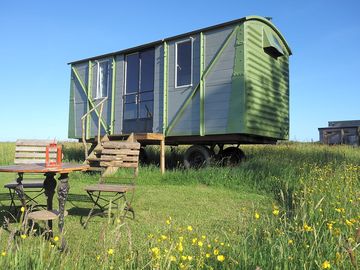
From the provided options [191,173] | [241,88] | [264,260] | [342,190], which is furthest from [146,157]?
[264,260]

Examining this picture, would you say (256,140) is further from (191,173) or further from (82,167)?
(82,167)

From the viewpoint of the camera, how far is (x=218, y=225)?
4.96 m

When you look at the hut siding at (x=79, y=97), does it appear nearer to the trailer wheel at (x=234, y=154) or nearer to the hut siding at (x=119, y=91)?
the hut siding at (x=119, y=91)

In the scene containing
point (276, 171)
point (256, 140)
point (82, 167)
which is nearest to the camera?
point (82, 167)

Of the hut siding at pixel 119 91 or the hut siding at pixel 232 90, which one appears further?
the hut siding at pixel 119 91

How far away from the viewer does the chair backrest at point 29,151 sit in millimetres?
6160

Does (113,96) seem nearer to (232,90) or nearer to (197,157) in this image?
(197,157)

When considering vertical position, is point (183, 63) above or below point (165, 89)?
above

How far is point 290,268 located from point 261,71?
8473mm

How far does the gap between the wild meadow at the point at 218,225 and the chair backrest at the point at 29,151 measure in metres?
0.91

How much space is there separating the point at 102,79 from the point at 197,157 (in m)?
4.80

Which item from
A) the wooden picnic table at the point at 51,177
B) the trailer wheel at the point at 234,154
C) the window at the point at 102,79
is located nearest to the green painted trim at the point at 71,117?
the window at the point at 102,79

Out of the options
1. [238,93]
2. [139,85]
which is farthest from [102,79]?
[238,93]

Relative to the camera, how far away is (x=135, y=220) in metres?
5.40
